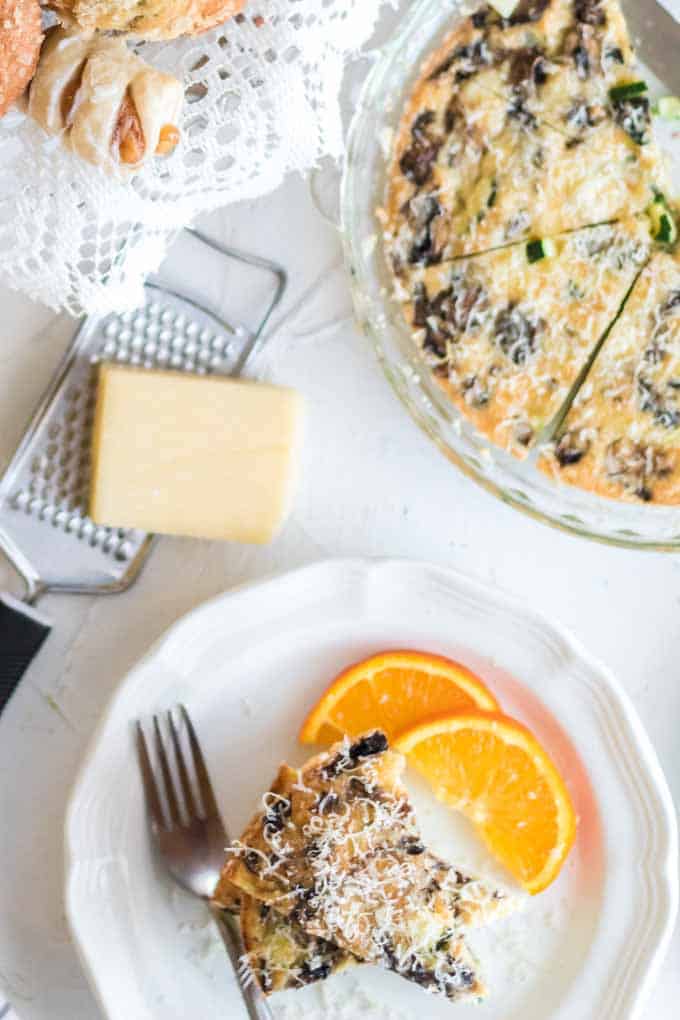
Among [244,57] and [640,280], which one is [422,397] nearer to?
[640,280]

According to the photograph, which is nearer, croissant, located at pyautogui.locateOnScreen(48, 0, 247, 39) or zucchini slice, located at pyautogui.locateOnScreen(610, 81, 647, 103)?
croissant, located at pyautogui.locateOnScreen(48, 0, 247, 39)

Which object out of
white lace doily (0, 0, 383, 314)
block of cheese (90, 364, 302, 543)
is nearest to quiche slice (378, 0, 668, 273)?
white lace doily (0, 0, 383, 314)

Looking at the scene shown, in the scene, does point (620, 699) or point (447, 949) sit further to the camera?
point (620, 699)

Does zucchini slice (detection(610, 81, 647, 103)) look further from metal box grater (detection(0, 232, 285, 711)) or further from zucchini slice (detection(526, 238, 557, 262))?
metal box grater (detection(0, 232, 285, 711))

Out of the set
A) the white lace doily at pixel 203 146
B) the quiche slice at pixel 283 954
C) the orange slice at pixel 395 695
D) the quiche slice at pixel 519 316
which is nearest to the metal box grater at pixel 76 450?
the white lace doily at pixel 203 146

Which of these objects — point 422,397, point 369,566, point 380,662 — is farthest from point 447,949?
point 422,397

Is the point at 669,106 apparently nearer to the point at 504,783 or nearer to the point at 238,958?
the point at 504,783

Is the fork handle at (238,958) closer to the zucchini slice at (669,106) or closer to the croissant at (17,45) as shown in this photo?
the croissant at (17,45)
